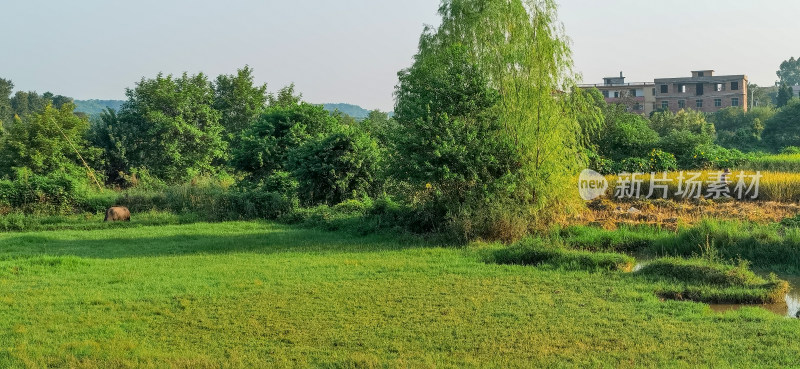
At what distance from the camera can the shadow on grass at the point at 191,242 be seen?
12516 millimetres

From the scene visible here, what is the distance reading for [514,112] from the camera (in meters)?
13.4

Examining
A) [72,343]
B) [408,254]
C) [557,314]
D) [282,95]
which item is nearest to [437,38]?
[408,254]

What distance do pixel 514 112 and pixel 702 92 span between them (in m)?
55.4

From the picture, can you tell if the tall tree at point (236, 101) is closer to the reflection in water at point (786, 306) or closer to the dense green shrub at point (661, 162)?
the dense green shrub at point (661, 162)

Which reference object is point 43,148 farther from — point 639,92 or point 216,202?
point 639,92

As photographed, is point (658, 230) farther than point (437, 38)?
No

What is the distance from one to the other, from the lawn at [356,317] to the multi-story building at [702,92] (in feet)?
185

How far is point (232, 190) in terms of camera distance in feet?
64.3

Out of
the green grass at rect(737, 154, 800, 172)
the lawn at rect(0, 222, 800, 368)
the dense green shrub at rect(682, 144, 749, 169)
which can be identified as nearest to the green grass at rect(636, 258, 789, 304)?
the lawn at rect(0, 222, 800, 368)

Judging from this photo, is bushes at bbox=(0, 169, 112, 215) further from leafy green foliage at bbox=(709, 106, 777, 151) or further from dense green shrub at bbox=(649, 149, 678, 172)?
leafy green foliage at bbox=(709, 106, 777, 151)

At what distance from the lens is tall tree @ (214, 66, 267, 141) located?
3328cm

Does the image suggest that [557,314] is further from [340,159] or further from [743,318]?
[340,159]

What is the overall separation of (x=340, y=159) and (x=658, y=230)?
28.7 ft

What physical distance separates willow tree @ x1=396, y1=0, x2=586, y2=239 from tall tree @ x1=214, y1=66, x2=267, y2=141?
20.7 meters
